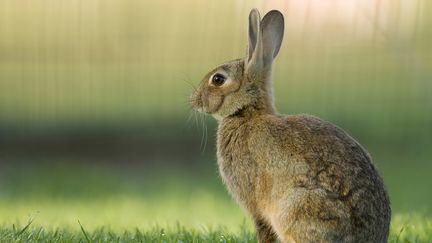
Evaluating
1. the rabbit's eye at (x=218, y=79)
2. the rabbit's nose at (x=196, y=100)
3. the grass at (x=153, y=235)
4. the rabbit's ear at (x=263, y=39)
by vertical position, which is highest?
the rabbit's ear at (x=263, y=39)

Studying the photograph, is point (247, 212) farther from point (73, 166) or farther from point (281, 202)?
point (73, 166)

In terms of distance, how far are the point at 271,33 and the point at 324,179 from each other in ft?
4.42

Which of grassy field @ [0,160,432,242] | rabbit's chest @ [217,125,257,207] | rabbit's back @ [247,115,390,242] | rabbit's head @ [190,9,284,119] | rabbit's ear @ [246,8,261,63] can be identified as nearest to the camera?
rabbit's back @ [247,115,390,242]

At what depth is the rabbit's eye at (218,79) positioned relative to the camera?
6145 millimetres

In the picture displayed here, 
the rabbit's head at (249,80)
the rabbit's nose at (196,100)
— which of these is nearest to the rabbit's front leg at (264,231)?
the rabbit's head at (249,80)

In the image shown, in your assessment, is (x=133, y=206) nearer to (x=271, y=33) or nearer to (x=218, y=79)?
(x=218, y=79)

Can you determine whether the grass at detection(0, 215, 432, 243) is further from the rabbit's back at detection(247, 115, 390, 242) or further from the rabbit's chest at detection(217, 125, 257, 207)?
the rabbit's back at detection(247, 115, 390, 242)

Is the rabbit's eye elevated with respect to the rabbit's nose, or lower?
elevated

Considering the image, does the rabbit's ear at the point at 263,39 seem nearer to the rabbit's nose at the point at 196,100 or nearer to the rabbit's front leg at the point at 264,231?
the rabbit's nose at the point at 196,100

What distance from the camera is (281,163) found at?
5.43 metres

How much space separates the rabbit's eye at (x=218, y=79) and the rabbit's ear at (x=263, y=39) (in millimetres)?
184

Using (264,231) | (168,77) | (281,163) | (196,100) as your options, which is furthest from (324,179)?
(168,77)

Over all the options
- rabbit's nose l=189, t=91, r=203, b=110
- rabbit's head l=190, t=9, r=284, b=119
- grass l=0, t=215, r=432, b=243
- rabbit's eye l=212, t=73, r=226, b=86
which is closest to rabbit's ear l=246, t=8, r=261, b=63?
rabbit's head l=190, t=9, r=284, b=119

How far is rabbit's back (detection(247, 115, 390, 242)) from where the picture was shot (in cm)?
512
